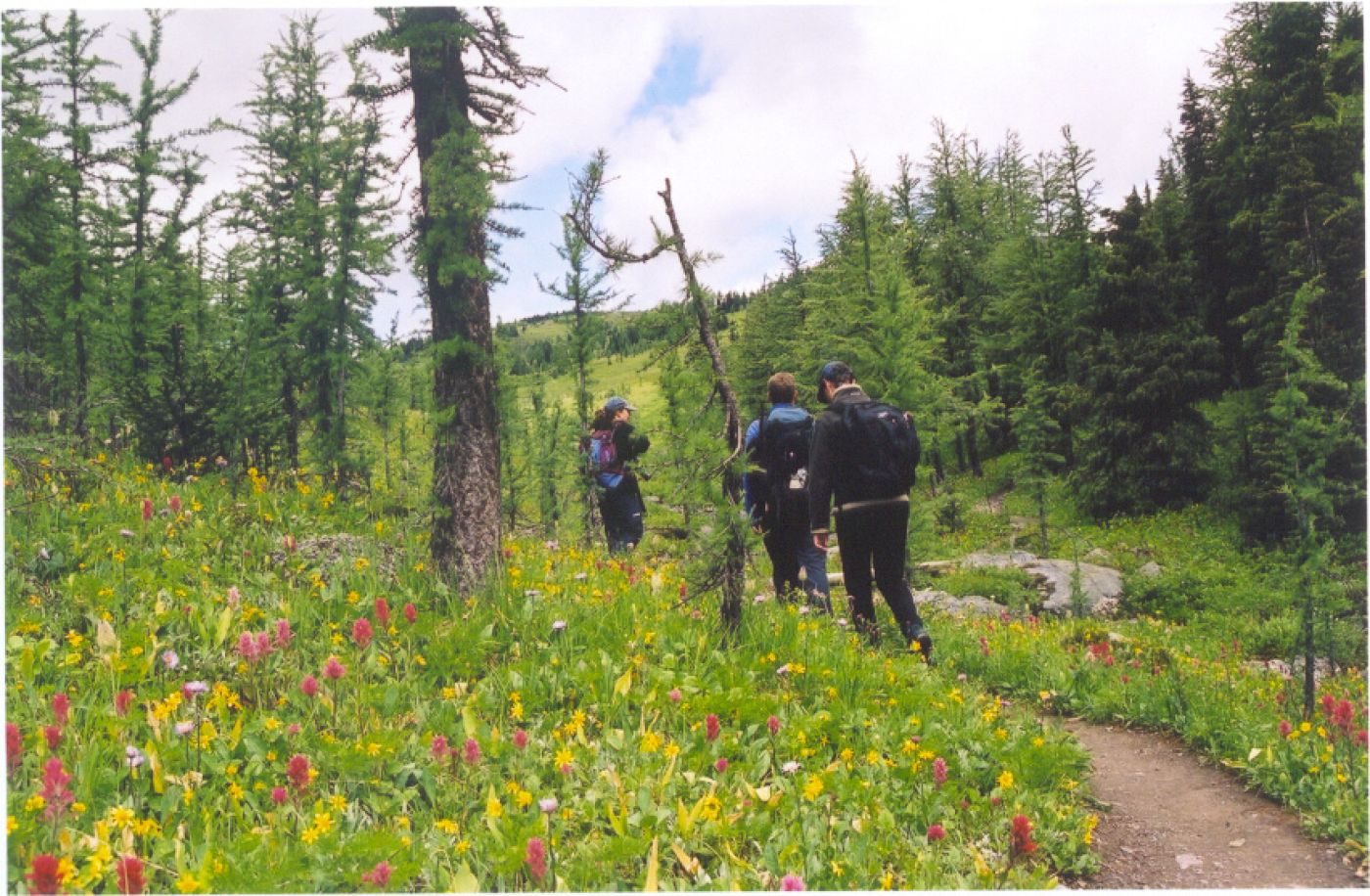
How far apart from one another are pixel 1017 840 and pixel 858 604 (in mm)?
3535

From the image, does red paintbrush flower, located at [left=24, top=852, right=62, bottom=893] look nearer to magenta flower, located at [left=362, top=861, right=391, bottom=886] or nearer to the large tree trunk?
magenta flower, located at [left=362, top=861, right=391, bottom=886]

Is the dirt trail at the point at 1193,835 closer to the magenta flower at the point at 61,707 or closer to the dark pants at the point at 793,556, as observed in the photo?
the dark pants at the point at 793,556

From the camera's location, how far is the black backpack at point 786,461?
7.42 m

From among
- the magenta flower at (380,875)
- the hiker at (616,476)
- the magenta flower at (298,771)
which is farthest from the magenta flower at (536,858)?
the hiker at (616,476)

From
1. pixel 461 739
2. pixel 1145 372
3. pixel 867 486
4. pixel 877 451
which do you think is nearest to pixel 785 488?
pixel 867 486

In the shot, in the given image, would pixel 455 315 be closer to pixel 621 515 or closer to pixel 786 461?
pixel 786 461

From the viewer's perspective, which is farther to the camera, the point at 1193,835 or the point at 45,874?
the point at 1193,835

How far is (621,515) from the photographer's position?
35.0ft

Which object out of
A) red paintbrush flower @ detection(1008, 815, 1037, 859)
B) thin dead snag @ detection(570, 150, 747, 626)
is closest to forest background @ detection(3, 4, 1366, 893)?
thin dead snag @ detection(570, 150, 747, 626)

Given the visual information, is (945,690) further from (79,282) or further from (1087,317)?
(1087,317)

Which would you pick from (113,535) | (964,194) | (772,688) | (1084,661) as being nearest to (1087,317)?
(964,194)

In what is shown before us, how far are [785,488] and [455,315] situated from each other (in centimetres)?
353

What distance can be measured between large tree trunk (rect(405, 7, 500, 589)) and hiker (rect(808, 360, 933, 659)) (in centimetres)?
289

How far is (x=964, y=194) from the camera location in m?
39.6
